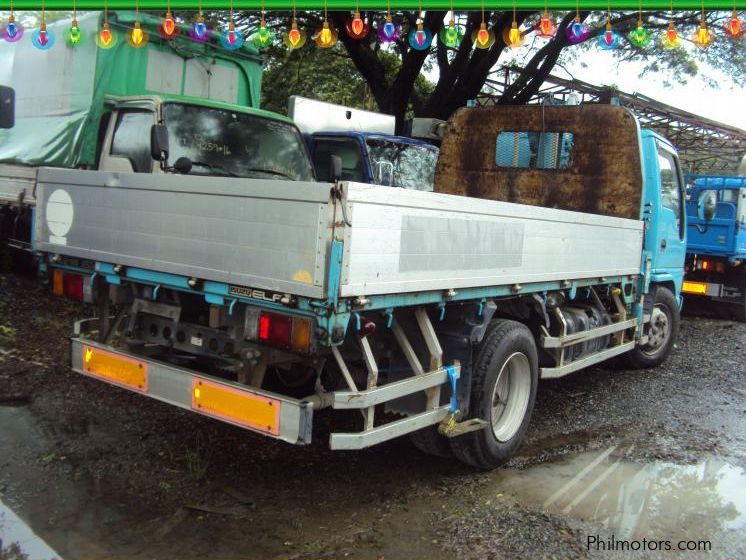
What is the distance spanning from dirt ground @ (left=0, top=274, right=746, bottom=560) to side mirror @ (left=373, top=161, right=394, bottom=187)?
355 cm

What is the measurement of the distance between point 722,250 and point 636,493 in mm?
8312

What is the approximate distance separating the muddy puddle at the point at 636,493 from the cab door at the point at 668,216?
8.49 feet

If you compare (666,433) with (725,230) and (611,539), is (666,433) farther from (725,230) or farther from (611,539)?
(725,230)

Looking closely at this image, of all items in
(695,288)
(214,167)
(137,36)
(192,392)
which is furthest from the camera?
(695,288)

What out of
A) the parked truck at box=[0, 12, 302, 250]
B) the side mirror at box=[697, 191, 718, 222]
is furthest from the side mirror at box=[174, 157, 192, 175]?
the side mirror at box=[697, 191, 718, 222]

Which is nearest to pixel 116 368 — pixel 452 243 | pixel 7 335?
pixel 452 243

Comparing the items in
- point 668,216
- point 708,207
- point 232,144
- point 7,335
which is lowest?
point 7,335

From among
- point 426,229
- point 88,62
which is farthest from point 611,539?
point 88,62

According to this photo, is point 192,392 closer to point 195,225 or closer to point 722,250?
point 195,225

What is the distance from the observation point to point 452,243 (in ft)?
11.9

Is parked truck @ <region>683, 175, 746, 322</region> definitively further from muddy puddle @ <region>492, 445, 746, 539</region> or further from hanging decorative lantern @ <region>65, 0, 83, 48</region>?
hanging decorative lantern @ <region>65, 0, 83, 48</region>

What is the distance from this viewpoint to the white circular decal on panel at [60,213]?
4.09m

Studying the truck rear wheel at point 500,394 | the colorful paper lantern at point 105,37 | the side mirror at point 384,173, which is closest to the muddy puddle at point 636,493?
the truck rear wheel at point 500,394

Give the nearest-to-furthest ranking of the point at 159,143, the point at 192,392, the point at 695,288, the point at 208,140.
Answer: the point at 192,392, the point at 159,143, the point at 208,140, the point at 695,288
